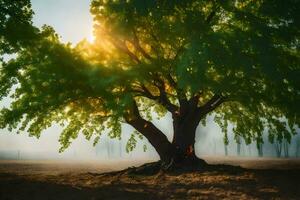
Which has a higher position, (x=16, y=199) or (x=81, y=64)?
(x=81, y=64)

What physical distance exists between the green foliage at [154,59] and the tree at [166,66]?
0.15 feet

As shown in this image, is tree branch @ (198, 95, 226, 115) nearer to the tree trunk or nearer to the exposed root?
the tree trunk

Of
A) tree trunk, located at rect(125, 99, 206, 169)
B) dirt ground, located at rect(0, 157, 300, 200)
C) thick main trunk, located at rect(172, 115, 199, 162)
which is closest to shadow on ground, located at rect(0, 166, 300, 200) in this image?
dirt ground, located at rect(0, 157, 300, 200)

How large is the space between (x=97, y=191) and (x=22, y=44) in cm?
853

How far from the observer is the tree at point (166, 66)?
14.0 m

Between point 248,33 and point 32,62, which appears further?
point 32,62

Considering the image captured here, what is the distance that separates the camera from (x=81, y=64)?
59.8 ft

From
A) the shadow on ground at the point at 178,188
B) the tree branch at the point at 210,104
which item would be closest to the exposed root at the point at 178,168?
the shadow on ground at the point at 178,188

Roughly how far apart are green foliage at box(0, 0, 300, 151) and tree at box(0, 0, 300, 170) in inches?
1.9

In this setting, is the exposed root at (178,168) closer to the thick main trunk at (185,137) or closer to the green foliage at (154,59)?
the thick main trunk at (185,137)

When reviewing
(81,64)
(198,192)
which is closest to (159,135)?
(81,64)

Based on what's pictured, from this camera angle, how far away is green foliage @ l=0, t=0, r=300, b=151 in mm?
13992

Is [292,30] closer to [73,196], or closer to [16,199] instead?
[73,196]

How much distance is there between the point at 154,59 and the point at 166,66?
0.72 m
